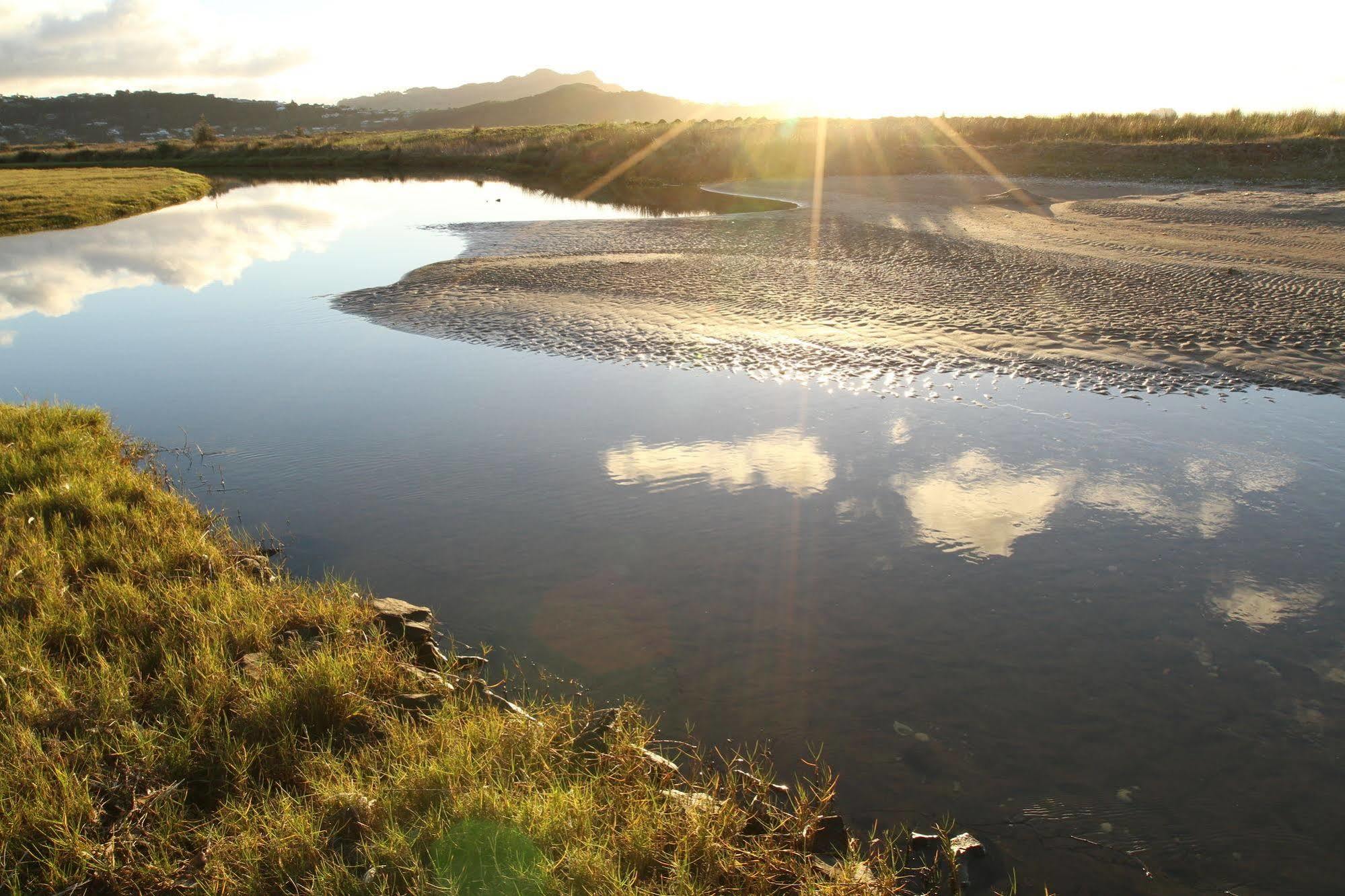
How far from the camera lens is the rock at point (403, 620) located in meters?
5.11

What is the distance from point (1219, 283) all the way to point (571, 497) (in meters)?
12.7

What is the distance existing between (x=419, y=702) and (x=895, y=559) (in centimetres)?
368

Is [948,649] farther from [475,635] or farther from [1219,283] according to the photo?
[1219,283]

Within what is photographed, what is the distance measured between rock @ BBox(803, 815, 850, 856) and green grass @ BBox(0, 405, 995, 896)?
59 millimetres

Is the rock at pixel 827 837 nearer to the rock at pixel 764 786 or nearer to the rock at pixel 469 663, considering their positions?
the rock at pixel 764 786

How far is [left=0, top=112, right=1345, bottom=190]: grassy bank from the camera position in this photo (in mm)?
32406

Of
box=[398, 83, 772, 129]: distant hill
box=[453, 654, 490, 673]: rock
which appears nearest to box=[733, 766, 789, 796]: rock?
box=[453, 654, 490, 673]: rock

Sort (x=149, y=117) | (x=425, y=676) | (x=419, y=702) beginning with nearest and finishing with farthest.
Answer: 1. (x=419, y=702)
2. (x=425, y=676)
3. (x=149, y=117)

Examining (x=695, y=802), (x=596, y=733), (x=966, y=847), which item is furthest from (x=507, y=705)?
(x=966, y=847)

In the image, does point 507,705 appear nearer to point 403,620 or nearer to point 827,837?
point 403,620

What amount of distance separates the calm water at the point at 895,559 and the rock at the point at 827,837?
0.34 metres

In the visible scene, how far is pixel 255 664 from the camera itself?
15.0 feet

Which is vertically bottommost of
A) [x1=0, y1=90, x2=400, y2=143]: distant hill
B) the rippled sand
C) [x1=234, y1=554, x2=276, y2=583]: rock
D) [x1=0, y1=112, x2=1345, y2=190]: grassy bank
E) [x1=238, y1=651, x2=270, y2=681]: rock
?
[x1=234, y1=554, x2=276, y2=583]: rock

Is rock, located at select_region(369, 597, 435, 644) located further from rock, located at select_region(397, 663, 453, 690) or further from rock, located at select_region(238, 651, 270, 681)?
rock, located at select_region(238, 651, 270, 681)
